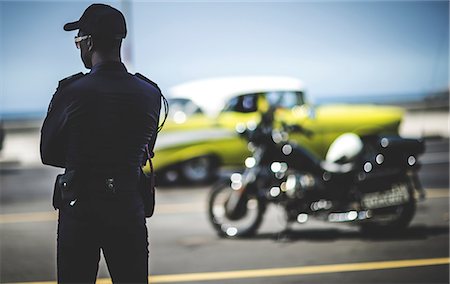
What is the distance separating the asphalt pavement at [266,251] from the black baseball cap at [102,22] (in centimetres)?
336

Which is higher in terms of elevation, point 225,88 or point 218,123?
point 225,88

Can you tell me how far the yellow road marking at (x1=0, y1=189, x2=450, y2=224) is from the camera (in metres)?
9.53

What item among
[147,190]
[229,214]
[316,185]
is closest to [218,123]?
[229,214]

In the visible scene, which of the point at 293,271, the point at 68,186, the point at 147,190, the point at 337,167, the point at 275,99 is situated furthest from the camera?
the point at 275,99

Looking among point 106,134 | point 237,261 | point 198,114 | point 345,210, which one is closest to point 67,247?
point 106,134

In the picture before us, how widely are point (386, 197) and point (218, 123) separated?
5029 millimetres

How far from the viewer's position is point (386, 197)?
7.82 meters

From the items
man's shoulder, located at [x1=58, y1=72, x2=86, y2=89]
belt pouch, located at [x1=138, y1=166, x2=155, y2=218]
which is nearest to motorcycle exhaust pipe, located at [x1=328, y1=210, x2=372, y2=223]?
belt pouch, located at [x1=138, y1=166, x2=155, y2=218]

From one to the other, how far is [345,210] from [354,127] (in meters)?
5.55

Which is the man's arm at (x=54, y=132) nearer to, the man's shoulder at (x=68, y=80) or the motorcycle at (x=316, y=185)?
the man's shoulder at (x=68, y=80)

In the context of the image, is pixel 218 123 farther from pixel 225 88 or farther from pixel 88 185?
pixel 88 185

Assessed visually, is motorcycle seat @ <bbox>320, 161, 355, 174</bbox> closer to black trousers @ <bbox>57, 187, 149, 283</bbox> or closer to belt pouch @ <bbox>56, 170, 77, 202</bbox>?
black trousers @ <bbox>57, 187, 149, 283</bbox>

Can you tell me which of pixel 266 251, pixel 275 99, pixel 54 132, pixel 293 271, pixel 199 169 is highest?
pixel 275 99

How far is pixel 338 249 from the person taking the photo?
7.24 meters
